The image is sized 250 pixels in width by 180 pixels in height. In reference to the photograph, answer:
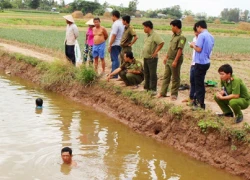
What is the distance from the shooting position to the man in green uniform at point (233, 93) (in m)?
7.30

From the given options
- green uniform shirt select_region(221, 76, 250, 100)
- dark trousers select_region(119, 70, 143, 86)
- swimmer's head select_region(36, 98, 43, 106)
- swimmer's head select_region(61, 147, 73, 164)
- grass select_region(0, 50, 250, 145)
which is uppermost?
green uniform shirt select_region(221, 76, 250, 100)

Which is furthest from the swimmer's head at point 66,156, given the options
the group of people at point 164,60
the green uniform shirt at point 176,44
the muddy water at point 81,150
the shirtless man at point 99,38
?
the shirtless man at point 99,38

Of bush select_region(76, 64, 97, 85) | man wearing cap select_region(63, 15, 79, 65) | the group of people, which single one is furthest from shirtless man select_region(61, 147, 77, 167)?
man wearing cap select_region(63, 15, 79, 65)

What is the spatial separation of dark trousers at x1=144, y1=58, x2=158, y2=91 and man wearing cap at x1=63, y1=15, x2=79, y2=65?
10.9 ft

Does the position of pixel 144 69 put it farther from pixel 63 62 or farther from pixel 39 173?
pixel 39 173

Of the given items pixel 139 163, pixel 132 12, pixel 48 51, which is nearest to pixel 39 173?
pixel 139 163

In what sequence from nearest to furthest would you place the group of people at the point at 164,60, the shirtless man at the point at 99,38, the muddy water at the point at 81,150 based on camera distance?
the muddy water at the point at 81,150, the group of people at the point at 164,60, the shirtless man at the point at 99,38

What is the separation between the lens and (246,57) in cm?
2030

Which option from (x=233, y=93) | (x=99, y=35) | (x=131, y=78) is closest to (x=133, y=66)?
(x=131, y=78)

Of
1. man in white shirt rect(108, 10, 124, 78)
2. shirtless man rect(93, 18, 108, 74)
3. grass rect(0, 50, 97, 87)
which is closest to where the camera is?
man in white shirt rect(108, 10, 124, 78)

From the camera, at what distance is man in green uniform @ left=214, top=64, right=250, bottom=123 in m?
7.30

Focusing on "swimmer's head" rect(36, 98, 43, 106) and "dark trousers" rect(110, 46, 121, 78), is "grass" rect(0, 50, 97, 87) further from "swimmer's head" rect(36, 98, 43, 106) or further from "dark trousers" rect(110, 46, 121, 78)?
"swimmer's head" rect(36, 98, 43, 106)

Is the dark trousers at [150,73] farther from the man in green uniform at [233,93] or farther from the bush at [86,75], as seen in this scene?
the man in green uniform at [233,93]

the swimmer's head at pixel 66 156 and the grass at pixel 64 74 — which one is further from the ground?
the grass at pixel 64 74
